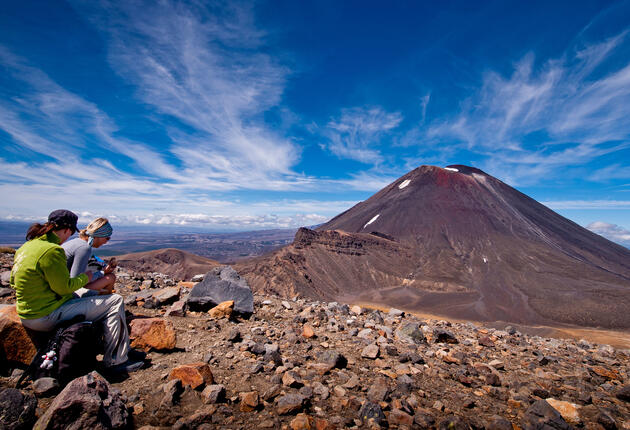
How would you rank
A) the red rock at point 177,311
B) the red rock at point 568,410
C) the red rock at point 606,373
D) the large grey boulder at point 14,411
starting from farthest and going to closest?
the red rock at point 177,311 < the red rock at point 606,373 < the red rock at point 568,410 < the large grey boulder at point 14,411

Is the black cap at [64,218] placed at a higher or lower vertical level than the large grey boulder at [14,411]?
higher

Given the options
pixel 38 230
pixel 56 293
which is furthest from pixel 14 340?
pixel 38 230

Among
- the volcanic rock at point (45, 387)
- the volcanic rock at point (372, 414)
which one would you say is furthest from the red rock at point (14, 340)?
the volcanic rock at point (372, 414)

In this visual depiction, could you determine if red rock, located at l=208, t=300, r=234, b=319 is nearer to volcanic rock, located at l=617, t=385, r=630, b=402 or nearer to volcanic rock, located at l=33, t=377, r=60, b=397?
volcanic rock, located at l=33, t=377, r=60, b=397

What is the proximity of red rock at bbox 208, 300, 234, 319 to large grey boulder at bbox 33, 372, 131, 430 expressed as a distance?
10.9ft

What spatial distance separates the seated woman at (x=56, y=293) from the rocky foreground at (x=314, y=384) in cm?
45

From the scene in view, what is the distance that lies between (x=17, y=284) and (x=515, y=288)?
72076 millimetres

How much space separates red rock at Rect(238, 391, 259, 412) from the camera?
296 centimetres

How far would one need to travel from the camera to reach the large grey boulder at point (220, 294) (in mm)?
6055

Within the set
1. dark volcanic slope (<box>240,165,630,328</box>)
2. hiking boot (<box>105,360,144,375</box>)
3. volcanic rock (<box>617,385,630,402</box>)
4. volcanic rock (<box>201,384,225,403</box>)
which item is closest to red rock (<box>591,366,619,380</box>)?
volcanic rock (<box>617,385,630,402</box>)

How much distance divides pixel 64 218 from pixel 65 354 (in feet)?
5.12

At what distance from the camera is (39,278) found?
292 centimetres

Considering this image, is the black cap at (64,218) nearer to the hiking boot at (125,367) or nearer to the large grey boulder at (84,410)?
the hiking boot at (125,367)

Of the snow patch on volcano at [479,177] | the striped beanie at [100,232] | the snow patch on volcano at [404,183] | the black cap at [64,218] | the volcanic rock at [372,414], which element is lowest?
the volcanic rock at [372,414]
